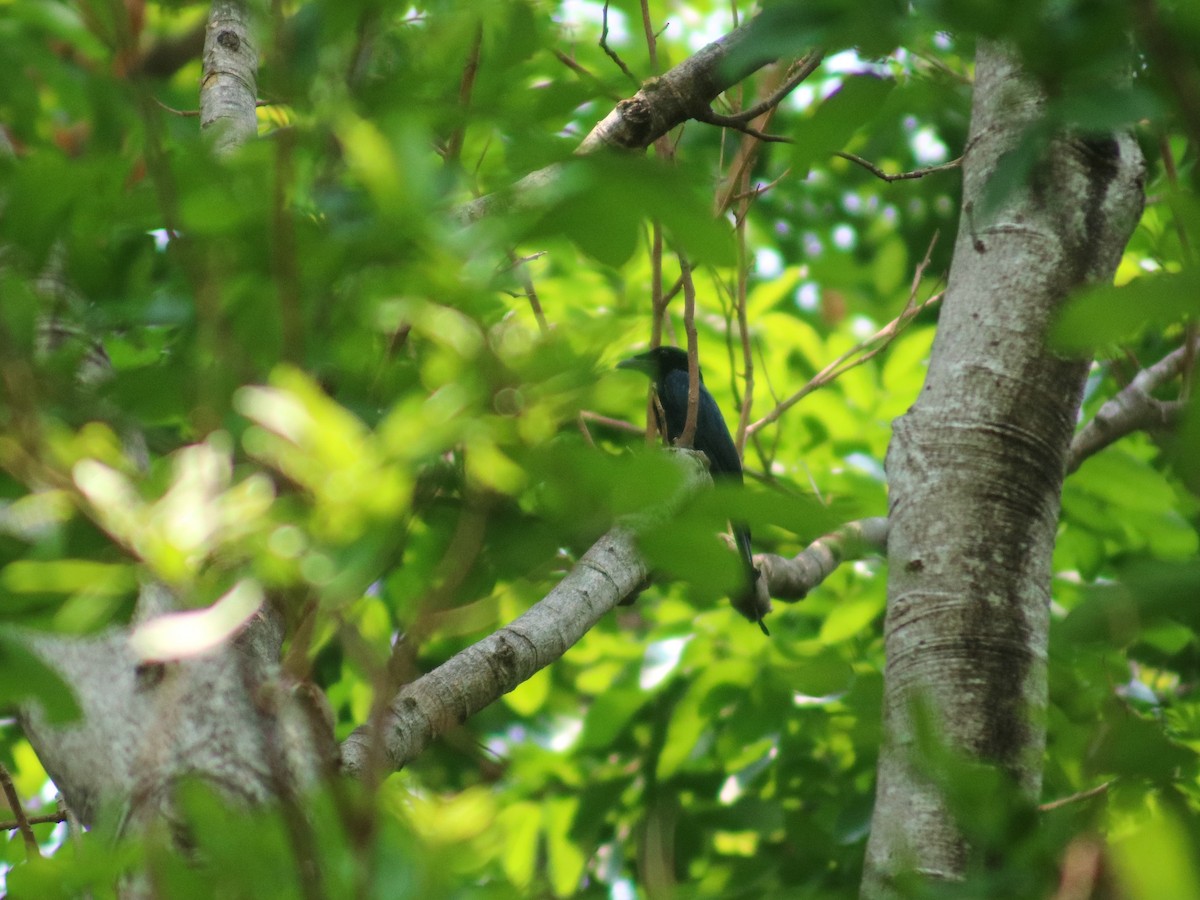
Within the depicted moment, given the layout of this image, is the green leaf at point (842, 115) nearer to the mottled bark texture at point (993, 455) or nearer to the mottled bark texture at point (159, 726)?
the mottled bark texture at point (159, 726)

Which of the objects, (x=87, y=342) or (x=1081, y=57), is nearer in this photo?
(x=1081, y=57)

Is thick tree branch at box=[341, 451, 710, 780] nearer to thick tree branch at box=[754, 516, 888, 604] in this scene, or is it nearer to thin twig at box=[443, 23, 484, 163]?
thin twig at box=[443, 23, 484, 163]

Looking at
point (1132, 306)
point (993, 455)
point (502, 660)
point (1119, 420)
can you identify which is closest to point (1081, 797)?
point (1132, 306)

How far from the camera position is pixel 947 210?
6.30m

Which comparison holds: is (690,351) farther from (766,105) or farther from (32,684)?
(32,684)

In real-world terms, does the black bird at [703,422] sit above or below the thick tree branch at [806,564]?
above

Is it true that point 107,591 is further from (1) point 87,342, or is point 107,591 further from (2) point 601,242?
(2) point 601,242

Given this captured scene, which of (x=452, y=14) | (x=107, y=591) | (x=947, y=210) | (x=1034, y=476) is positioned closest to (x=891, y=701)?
(x=1034, y=476)

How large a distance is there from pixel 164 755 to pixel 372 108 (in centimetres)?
60

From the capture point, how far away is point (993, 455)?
2.38 metres

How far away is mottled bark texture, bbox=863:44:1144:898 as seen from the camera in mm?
2084

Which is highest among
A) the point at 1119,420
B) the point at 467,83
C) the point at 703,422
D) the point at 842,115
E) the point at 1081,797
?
the point at 703,422

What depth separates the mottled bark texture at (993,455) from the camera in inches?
82.0

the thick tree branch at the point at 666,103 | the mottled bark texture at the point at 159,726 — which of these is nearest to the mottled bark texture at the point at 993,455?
the thick tree branch at the point at 666,103
